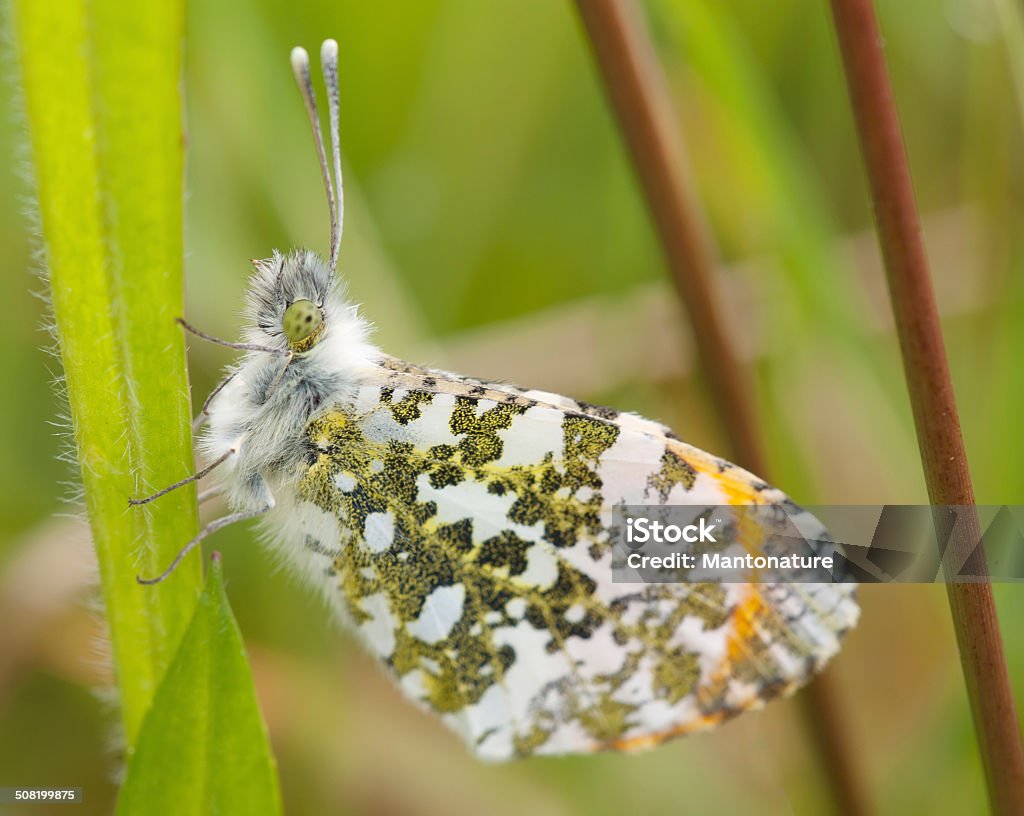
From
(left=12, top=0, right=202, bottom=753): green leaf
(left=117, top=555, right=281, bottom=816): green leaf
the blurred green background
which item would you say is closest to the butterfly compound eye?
(left=12, top=0, right=202, bottom=753): green leaf

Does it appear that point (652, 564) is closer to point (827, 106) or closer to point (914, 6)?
point (827, 106)

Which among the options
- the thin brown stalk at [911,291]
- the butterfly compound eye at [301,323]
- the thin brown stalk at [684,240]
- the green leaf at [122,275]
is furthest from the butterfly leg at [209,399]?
the thin brown stalk at [911,291]

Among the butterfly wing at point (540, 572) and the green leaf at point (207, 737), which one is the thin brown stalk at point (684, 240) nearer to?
the butterfly wing at point (540, 572)

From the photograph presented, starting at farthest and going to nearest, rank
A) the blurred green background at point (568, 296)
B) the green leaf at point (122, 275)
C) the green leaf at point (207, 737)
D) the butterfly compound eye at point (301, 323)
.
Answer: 1. the blurred green background at point (568, 296)
2. the butterfly compound eye at point (301, 323)
3. the green leaf at point (207, 737)
4. the green leaf at point (122, 275)

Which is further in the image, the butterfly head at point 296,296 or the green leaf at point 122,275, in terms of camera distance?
the butterfly head at point 296,296

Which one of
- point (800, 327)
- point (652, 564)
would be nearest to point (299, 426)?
point (652, 564)

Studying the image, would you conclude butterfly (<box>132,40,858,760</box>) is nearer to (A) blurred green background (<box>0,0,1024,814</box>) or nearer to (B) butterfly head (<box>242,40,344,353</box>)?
(B) butterfly head (<box>242,40,344,353</box>)

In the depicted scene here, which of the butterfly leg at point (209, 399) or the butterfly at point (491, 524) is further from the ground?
the butterfly leg at point (209, 399)
